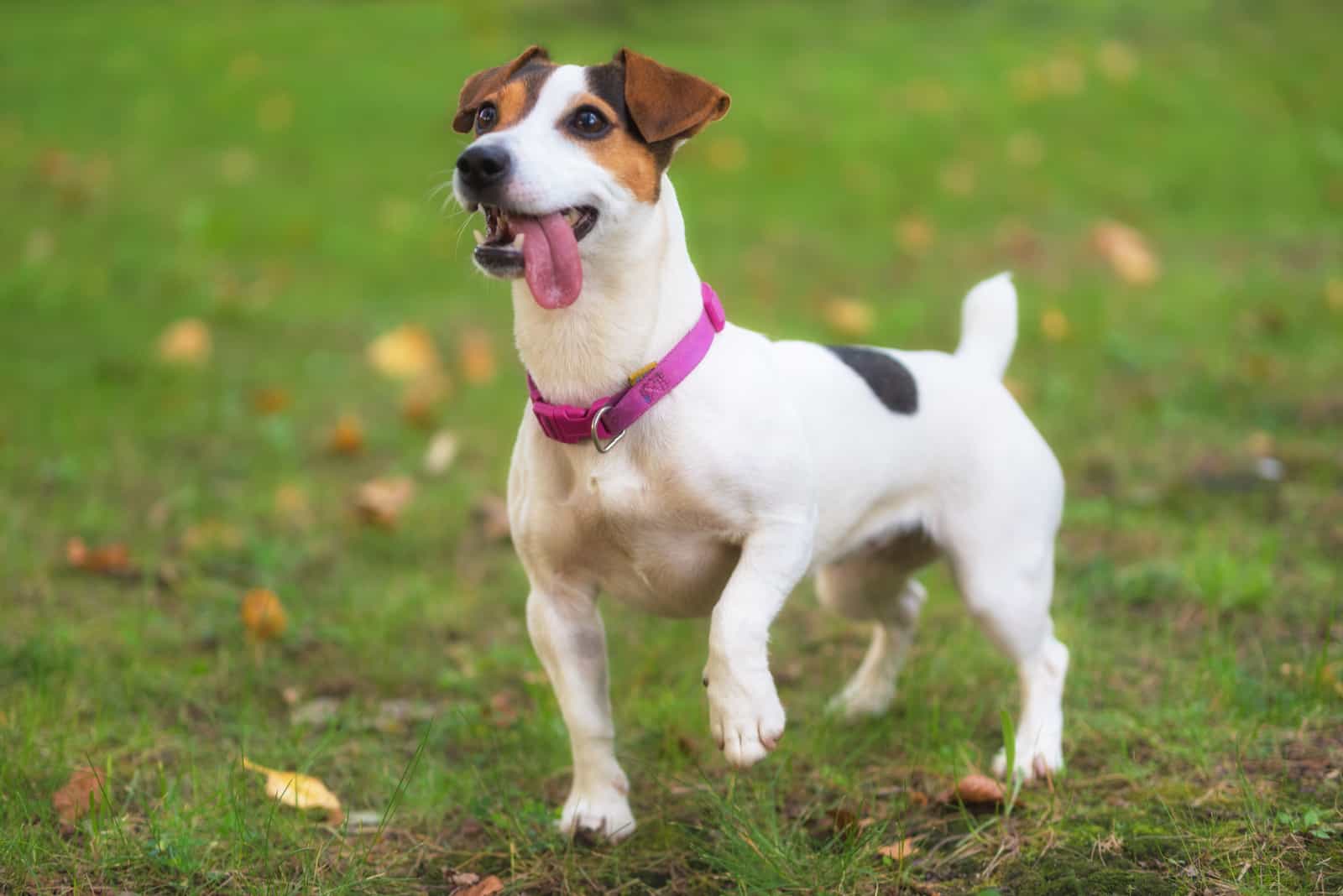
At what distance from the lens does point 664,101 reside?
282cm

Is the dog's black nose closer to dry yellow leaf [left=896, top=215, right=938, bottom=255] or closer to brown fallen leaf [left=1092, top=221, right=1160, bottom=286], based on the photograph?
brown fallen leaf [left=1092, top=221, right=1160, bottom=286]

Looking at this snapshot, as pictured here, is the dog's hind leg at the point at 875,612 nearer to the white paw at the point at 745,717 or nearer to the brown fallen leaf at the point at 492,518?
the white paw at the point at 745,717

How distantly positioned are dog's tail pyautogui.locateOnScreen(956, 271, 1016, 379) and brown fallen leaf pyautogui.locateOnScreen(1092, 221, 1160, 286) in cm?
420

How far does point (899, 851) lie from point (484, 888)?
81 cm

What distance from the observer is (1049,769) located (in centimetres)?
325

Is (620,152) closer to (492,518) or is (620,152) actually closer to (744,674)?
(744,674)

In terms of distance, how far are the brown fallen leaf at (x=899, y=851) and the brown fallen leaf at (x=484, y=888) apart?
747mm

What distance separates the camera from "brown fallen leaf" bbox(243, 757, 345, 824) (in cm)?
309

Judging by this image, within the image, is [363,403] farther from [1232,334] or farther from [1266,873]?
[1266,873]

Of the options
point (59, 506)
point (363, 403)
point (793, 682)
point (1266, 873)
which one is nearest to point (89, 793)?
point (793, 682)

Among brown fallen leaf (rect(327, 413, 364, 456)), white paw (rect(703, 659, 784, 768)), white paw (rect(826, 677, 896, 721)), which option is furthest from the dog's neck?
brown fallen leaf (rect(327, 413, 364, 456))

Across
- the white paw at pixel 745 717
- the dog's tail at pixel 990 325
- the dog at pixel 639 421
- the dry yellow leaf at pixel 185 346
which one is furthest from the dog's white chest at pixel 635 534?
the dry yellow leaf at pixel 185 346

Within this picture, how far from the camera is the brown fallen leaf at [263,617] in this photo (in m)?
4.09

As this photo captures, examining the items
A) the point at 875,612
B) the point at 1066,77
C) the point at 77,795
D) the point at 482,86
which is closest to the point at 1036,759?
the point at 875,612
